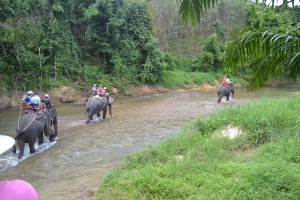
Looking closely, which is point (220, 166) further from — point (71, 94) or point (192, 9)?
point (71, 94)

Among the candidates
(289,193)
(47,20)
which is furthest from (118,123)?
(47,20)

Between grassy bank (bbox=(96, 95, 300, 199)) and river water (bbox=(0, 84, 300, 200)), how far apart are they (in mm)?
849

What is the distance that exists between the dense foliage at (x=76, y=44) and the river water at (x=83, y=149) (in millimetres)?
4832

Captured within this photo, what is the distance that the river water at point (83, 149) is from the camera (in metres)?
5.93

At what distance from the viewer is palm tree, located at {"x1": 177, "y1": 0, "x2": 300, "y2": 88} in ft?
8.19

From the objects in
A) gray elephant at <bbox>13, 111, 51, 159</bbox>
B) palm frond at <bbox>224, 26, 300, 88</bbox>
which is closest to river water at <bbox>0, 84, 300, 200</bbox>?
gray elephant at <bbox>13, 111, 51, 159</bbox>

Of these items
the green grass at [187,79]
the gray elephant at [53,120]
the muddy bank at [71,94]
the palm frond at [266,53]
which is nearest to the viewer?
the palm frond at [266,53]

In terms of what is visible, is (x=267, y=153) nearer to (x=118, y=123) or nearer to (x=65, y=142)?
(x=65, y=142)

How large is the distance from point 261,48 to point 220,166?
2868 mm

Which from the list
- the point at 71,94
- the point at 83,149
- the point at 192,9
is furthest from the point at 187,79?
the point at 192,9

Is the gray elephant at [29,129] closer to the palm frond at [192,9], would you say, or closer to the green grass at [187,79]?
the palm frond at [192,9]

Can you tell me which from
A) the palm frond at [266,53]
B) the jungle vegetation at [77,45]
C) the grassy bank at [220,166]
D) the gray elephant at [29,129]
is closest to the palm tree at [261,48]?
the palm frond at [266,53]

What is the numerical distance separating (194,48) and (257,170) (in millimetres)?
32316

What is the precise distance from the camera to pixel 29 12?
2144 centimetres
